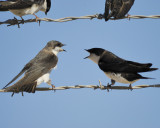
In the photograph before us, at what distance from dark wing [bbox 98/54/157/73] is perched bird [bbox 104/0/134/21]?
0.69 m

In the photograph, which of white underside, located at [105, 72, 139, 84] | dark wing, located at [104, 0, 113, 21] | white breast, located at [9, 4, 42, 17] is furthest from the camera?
white breast, located at [9, 4, 42, 17]

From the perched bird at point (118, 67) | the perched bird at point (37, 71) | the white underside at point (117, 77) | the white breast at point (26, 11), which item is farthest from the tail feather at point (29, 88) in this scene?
the white breast at point (26, 11)

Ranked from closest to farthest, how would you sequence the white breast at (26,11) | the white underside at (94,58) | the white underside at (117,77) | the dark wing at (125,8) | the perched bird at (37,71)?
1. the perched bird at (37,71)
2. the white underside at (117,77)
3. the dark wing at (125,8)
4. the white underside at (94,58)
5. the white breast at (26,11)

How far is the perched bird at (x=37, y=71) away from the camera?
503 cm

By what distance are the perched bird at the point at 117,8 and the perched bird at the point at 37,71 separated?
1186mm

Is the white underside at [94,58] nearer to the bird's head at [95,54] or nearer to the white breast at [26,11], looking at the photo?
the bird's head at [95,54]

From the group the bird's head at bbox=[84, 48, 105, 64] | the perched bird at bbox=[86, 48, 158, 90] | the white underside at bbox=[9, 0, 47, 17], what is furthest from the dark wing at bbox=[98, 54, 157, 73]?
the white underside at bbox=[9, 0, 47, 17]

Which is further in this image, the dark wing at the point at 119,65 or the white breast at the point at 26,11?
the white breast at the point at 26,11

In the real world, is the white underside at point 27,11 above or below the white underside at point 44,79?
above

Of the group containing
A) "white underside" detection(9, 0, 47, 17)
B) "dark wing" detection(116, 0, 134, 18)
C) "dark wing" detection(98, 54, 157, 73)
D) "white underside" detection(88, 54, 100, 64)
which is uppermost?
"dark wing" detection(116, 0, 134, 18)

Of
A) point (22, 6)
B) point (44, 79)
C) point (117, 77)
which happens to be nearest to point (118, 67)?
point (117, 77)

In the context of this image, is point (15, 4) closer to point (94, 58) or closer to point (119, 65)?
point (94, 58)

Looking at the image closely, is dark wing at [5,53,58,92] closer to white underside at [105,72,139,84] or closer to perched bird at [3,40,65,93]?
perched bird at [3,40,65,93]

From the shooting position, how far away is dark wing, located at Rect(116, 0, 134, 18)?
5.76m
